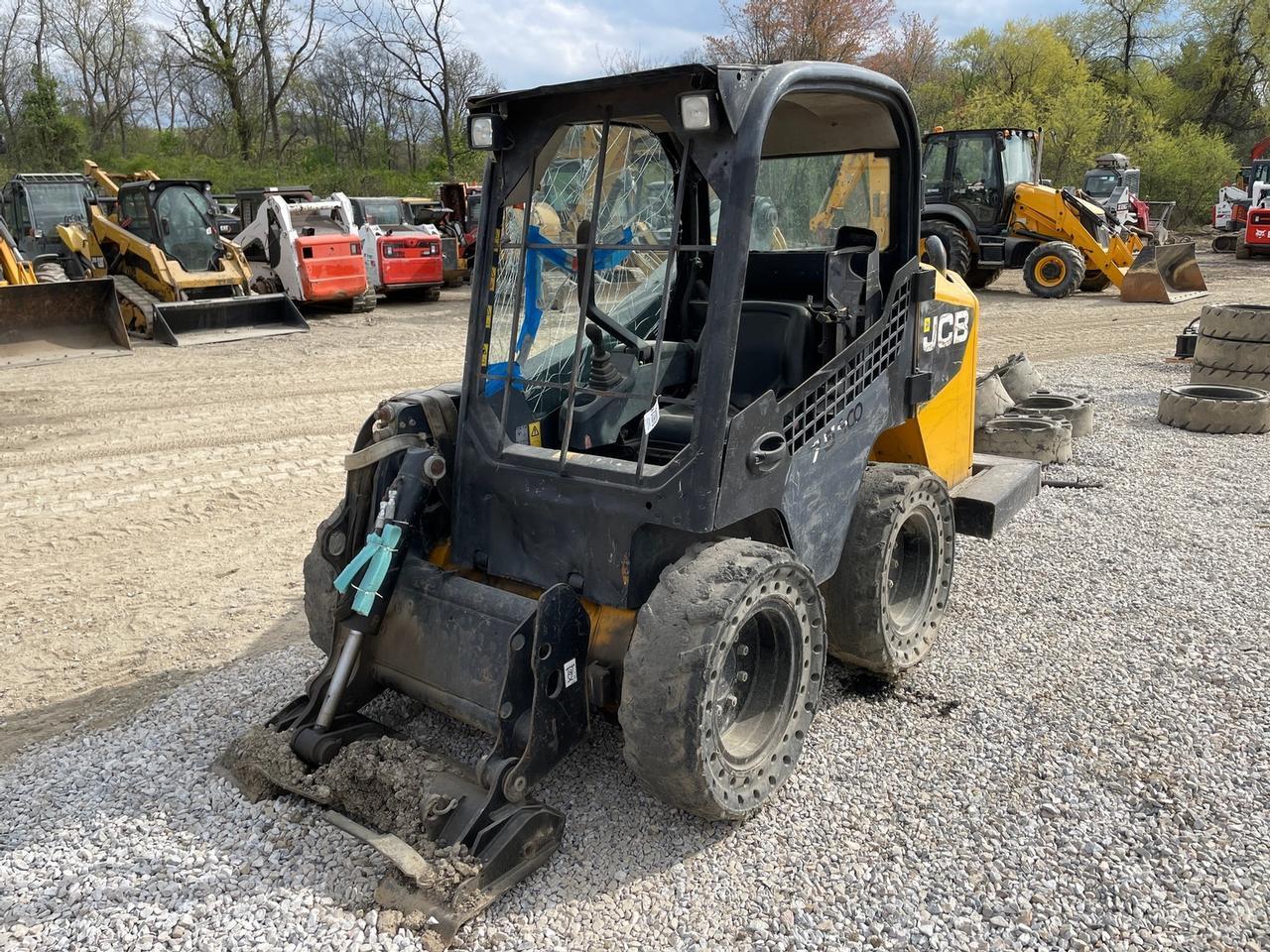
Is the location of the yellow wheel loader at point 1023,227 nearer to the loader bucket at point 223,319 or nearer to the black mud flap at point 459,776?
the loader bucket at point 223,319

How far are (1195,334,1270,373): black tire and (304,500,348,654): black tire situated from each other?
7.98 meters

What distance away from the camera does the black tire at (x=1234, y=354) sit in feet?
27.2

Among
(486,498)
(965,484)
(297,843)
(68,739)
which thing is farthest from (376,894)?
(965,484)

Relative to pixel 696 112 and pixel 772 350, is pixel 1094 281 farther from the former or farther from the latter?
pixel 696 112

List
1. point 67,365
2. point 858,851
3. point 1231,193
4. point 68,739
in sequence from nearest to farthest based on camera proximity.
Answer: point 858,851, point 68,739, point 67,365, point 1231,193

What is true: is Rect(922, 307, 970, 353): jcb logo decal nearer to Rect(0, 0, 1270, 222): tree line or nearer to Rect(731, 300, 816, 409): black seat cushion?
Rect(731, 300, 816, 409): black seat cushion

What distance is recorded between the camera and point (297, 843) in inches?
118

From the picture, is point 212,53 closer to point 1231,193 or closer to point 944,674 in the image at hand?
point 1231,193

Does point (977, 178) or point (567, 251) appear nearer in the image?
point (567, 251)

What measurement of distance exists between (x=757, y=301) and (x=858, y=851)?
6.69ft

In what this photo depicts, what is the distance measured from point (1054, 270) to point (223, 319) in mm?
13635

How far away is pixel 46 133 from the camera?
33.3 meters

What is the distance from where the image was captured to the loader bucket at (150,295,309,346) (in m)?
13.4

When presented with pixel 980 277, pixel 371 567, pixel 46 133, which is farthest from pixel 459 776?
pixel 46 133
